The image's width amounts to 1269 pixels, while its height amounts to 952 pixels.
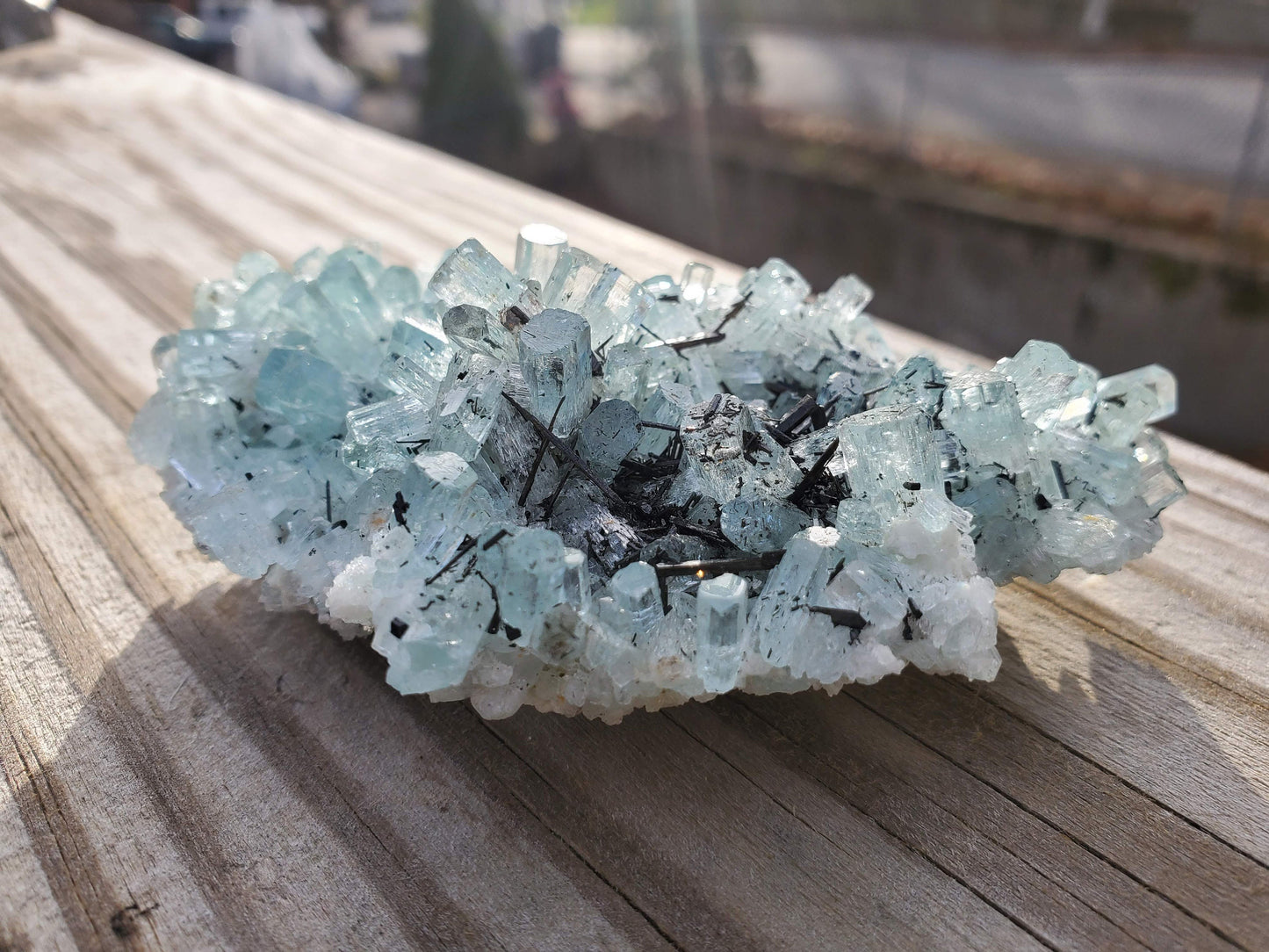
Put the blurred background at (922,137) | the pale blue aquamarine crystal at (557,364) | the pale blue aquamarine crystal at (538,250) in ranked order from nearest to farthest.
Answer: the pale blue aquamarine crystal at (557,364), the pale blue aquamarine crystal at (538,250), the blurred background at (922,137)

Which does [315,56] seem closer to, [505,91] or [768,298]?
[505,91]

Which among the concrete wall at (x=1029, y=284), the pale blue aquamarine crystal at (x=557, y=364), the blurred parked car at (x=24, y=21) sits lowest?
the concrete wall at (x=1029, y=284)

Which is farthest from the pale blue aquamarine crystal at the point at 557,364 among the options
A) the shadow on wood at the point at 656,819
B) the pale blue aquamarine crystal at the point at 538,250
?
the shadow on wood at the point at 656,819

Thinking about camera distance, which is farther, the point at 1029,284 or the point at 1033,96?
the point at 1033,96

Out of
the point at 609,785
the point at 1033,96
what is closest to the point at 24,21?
the point at 609,785

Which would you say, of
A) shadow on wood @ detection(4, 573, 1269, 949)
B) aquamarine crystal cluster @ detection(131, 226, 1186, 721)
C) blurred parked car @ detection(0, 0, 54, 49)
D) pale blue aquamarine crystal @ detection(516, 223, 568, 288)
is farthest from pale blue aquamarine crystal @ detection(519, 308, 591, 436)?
blurred parked car @ detection(0, 0, 54, 49)

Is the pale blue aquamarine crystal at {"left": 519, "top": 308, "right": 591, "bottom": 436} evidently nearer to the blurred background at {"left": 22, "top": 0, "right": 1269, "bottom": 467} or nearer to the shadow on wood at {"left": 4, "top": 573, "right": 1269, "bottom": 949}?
the shadow on wood at {"left": 4, "top": 573, "right": 1269, "bottom": 949}

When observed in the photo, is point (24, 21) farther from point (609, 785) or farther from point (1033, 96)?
point (1033, 96)

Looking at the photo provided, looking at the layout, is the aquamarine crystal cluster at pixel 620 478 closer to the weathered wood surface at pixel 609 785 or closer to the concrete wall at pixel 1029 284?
the weathered wood surface at pixel 609 785
